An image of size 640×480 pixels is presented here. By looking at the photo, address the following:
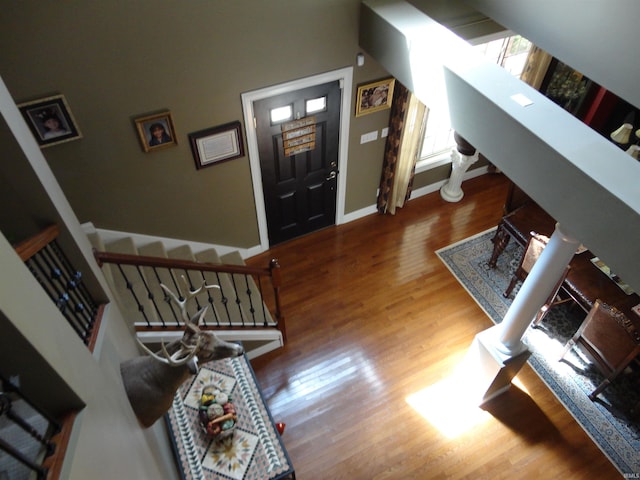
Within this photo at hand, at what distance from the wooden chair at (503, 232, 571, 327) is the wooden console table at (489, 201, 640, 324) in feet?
0.50

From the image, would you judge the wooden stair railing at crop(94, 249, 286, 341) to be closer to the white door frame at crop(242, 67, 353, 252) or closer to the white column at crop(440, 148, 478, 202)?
the white door frame at crop(242, 67, 353, 252)

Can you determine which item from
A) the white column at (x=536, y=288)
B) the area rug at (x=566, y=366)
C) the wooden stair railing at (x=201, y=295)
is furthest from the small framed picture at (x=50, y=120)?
the area rug at (x=566, y=366)

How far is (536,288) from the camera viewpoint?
A: 3301mm

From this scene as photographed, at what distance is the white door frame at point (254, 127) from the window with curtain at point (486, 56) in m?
0.98

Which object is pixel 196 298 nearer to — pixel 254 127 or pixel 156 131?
pixel 156 131

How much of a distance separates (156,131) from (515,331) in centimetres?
334

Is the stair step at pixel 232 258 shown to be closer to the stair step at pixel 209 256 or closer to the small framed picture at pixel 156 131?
the stair step at pixel 209 256

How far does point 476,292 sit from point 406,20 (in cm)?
291

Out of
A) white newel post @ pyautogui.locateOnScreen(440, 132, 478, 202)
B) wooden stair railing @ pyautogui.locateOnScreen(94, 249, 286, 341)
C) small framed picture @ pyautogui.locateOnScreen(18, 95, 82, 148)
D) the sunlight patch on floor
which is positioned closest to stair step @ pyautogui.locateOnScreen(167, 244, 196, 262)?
wooden stair railing @ pyautogui.locateOnScreen(94, 249, 286, 341)

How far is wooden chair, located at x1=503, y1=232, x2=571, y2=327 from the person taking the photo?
420 cm

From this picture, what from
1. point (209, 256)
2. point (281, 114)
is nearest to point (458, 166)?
point (281, 114)

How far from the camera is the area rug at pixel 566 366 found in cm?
401

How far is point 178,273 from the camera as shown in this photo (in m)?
4.52

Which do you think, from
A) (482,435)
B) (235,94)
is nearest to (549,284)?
(482,435)
